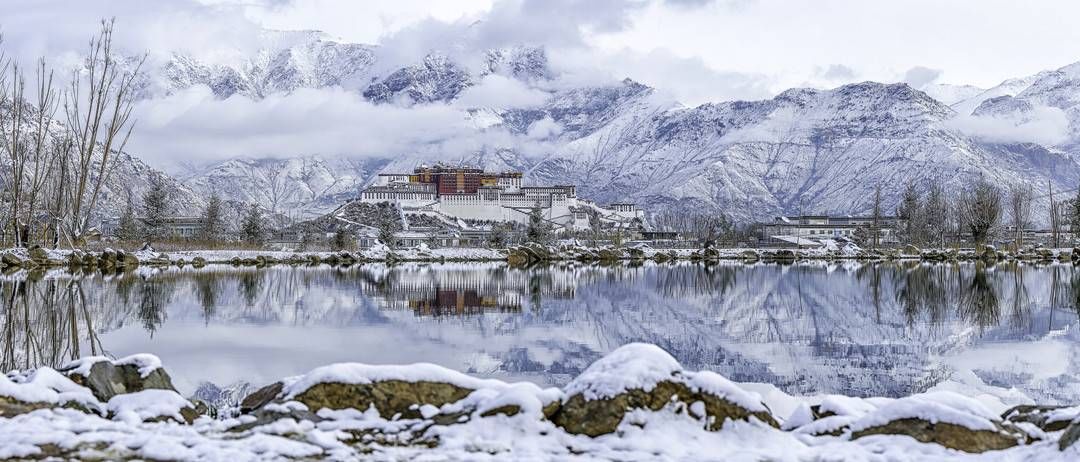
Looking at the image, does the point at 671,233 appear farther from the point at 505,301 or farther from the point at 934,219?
the point at 505,301

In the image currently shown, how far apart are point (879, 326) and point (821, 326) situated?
3.86 feet

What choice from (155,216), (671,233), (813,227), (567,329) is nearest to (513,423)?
(567,329)

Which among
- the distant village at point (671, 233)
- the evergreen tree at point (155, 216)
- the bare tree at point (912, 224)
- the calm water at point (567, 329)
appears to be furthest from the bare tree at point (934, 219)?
the evergreen tree at point (155, 216)

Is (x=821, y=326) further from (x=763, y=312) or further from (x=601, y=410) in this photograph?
(x=601, y=410)

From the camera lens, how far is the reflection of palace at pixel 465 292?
24969 mm

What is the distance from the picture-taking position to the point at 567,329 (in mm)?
19109

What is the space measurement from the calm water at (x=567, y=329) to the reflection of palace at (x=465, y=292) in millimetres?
109

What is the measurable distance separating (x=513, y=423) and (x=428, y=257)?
65314 mm

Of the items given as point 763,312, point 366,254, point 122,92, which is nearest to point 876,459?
point 763,312

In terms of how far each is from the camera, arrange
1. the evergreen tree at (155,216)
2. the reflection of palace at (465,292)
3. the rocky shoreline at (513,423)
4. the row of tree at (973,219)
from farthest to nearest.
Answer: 1. the evergreen tree at (155,216)
2. the row of tree at (973,219)
3. the reflection of palace at (465,292)
4. the rocky shoreline at (513,423)

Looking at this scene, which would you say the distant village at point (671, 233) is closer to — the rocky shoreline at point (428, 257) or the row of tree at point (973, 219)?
the row of tree at point (973, 219)

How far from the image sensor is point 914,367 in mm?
13859

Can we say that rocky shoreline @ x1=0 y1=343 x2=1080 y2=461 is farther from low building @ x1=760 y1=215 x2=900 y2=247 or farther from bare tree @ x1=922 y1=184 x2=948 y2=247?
low building @ x1=760 y1=215 x2=900 y2=247

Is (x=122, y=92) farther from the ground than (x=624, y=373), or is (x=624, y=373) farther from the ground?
(x=122, y=92)
